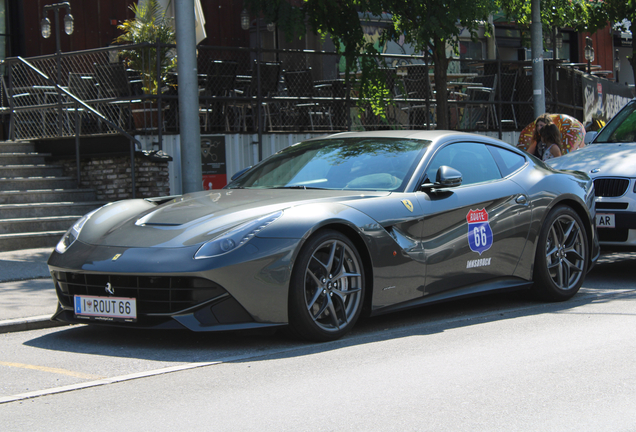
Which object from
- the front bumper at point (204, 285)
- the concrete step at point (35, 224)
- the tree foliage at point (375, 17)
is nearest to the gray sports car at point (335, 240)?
the front bumper at point (204, 285)

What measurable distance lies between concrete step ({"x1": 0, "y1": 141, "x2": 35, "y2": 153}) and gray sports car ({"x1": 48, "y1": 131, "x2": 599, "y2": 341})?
724 centimetres

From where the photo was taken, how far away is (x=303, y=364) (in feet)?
17.4

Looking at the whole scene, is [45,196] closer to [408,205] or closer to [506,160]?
[506,160]

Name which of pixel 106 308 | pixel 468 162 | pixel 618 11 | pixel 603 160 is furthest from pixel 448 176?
pixel 618 11

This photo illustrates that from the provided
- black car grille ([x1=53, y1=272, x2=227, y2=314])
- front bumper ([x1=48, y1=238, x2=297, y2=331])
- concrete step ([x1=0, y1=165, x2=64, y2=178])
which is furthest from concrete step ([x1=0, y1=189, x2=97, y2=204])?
front bumper ([x1=48, y1=238, x2=297, y2=331])

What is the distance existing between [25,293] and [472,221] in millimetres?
4033

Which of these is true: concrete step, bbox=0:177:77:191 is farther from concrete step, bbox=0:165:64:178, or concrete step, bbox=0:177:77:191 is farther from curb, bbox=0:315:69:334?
curb, bbox=0:315:69:334

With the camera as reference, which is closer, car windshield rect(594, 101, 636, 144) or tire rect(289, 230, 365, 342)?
tire rect(289, 230, 365, 342)

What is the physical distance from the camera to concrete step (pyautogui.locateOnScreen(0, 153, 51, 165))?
12992 mm

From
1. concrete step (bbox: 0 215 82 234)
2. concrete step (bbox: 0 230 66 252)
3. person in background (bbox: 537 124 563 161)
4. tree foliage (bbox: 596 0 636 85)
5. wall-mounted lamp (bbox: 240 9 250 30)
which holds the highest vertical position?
wall-mounted lamp (bbox: 240 9 250 30)

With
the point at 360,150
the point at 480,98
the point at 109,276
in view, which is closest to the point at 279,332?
the point at 109,276

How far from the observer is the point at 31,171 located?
1294 centimetres

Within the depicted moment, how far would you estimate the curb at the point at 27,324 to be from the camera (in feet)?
21.9

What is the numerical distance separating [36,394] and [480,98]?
44.9 ft
